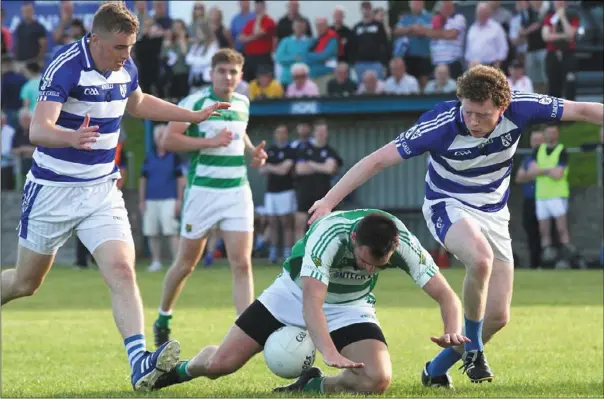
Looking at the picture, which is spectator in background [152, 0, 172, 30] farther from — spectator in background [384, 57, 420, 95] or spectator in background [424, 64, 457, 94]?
spectator in background [424, 64, 457, 94]

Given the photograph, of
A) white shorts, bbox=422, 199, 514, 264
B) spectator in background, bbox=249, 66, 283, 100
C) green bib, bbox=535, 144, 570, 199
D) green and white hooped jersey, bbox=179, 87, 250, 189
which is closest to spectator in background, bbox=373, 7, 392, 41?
spectator in background, bbox=249, 66, 283, 100

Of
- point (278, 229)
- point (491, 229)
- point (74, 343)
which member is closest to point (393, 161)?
point (491, 229)

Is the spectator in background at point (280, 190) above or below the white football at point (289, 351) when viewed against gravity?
below

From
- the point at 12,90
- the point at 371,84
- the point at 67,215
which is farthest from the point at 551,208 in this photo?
the point at 67,215

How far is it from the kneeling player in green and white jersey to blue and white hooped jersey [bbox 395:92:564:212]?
0.88 metres

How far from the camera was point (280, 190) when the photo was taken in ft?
72.4

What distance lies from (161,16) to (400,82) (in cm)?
541

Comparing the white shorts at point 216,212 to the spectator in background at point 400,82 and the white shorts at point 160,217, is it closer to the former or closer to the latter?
the white shorts at point 160,217

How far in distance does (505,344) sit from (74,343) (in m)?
3.97

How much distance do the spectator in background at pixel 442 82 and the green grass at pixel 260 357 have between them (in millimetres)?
3142

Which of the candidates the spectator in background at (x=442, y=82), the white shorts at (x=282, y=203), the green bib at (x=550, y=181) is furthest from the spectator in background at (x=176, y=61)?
the green bib at (x=550, y=181)

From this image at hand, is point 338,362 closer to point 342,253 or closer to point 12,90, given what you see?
point 342,253

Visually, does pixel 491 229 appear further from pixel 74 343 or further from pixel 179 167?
pixel 179 167

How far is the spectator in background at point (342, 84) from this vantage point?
70.9 feet
